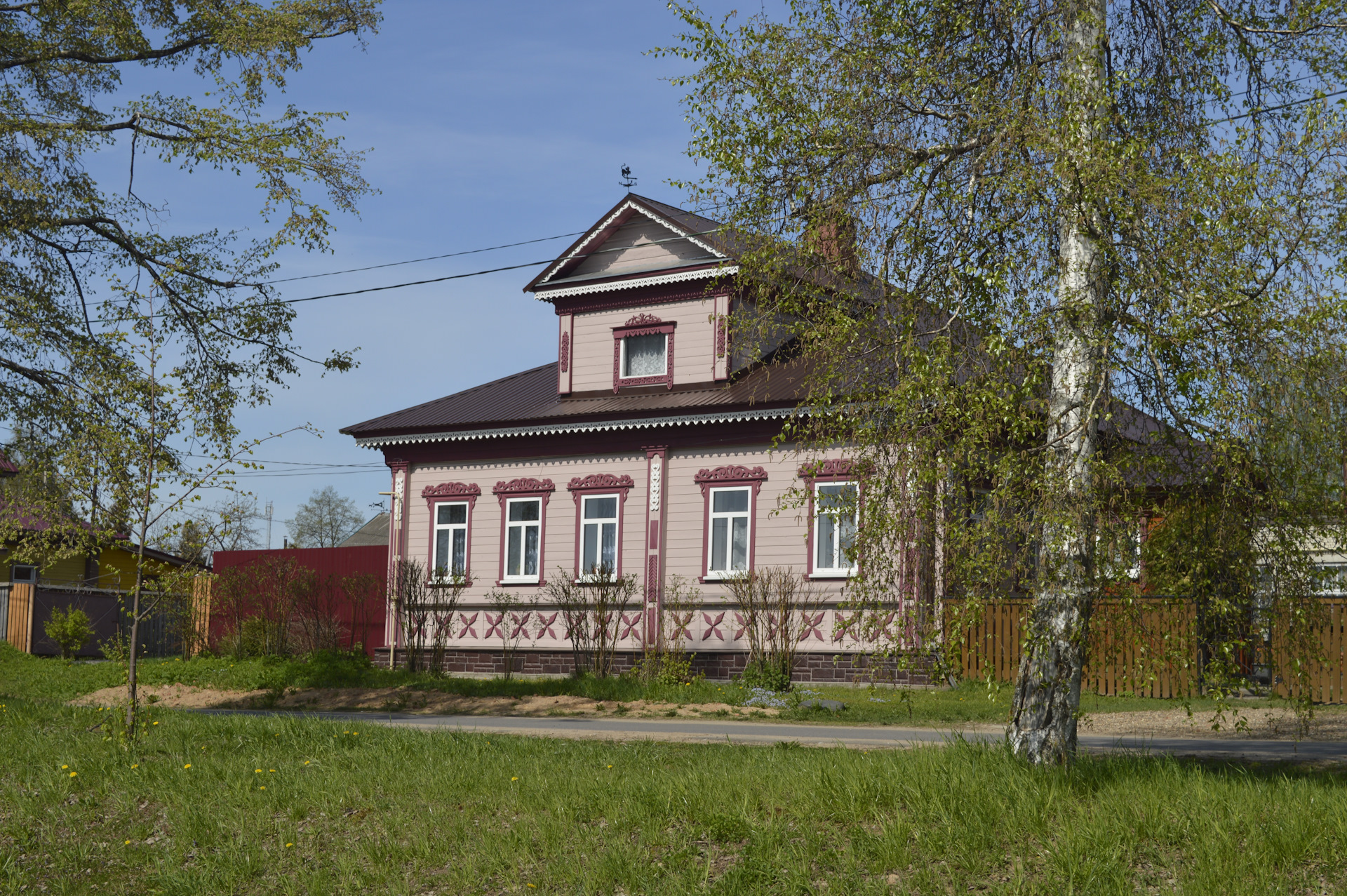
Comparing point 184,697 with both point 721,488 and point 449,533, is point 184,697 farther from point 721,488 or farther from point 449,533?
point 721,488

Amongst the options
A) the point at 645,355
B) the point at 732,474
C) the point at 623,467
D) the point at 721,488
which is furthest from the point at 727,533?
the point at 645,355

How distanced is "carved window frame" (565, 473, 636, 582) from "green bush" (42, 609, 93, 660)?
12326 millimetres

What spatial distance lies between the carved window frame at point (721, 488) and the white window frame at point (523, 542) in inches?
142

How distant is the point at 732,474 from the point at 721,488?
1.25ft

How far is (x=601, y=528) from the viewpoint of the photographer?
79.4ft

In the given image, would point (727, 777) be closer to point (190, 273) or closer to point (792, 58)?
point (792, 58)

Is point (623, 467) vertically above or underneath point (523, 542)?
above

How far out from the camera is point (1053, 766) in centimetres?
776

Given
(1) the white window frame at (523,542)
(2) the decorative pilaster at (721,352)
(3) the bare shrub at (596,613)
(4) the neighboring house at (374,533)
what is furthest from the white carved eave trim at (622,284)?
(4) the neighboring house at (374,533)

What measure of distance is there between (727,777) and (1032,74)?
5.30 metres

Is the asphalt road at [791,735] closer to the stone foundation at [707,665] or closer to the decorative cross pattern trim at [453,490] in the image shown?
the stone foundation at [707,665]

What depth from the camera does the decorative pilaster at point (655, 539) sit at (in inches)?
907

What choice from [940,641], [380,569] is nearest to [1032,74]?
[940,641]

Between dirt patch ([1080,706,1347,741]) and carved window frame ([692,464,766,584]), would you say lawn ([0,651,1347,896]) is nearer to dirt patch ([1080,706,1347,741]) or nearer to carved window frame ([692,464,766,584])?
dirt patch ([1080,706,1347,741])
